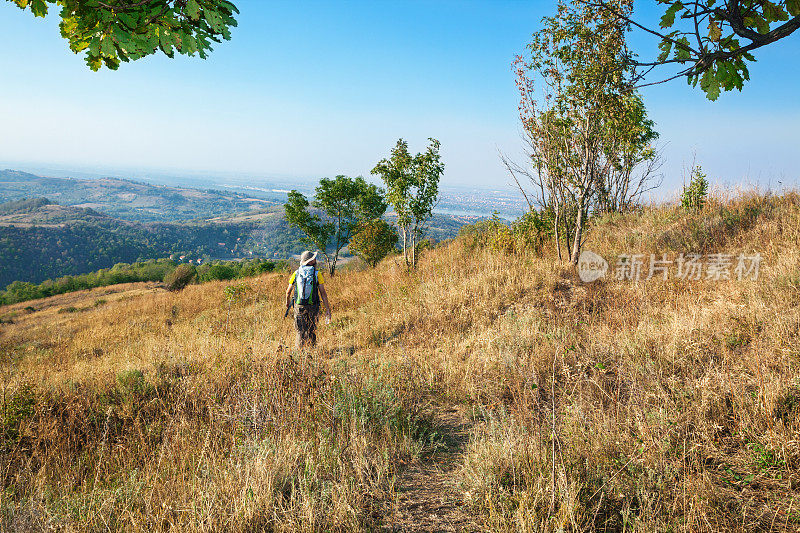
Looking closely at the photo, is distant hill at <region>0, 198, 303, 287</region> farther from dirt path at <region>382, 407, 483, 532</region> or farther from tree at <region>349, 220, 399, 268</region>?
dirt path at <region>382, 407, 483, 532</region>

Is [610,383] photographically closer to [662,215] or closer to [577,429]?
[577,429]

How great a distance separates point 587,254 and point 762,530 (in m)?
6.85

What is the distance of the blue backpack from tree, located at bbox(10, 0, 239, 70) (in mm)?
3999

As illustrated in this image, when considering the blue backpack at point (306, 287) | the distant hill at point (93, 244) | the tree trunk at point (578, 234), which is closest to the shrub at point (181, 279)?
the blue backpack at point (306, 287)

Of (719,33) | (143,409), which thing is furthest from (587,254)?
(143,409)

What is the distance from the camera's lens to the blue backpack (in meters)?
6.11

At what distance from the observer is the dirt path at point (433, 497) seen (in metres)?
2.12

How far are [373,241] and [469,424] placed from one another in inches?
1180

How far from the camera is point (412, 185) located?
1455cm

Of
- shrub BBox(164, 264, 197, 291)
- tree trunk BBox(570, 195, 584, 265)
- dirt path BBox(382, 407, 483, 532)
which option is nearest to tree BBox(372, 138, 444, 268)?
tree trunk BBox(570, 195, 584, 265)

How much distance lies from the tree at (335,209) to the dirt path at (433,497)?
32994 millimetres

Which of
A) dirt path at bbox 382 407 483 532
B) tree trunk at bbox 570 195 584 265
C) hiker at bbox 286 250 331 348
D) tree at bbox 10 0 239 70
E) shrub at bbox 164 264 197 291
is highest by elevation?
tree at bbox 10 0 239 70

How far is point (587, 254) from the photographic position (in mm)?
8070

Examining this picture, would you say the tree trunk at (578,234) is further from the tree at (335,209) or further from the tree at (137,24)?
the tree at (335,209)
